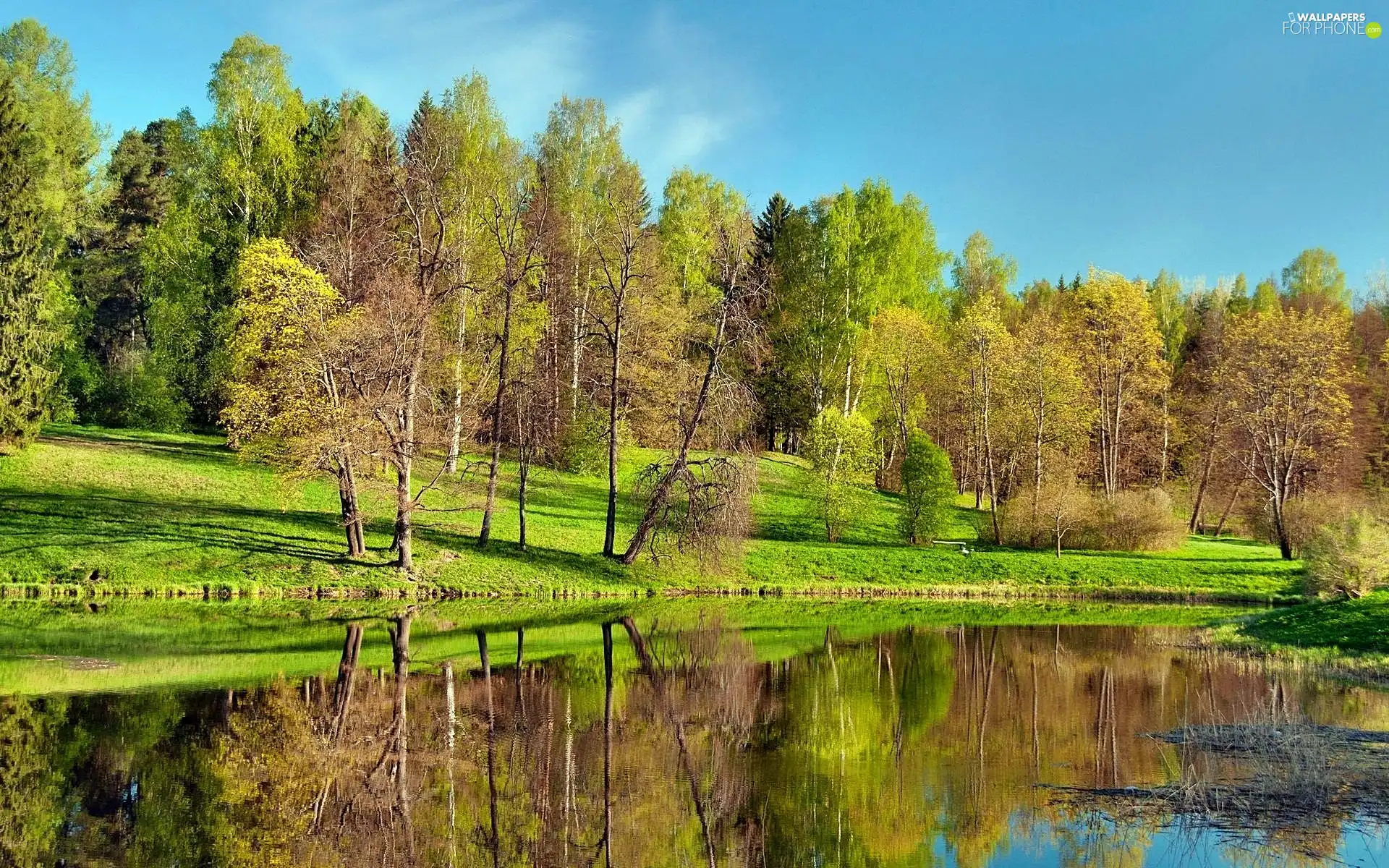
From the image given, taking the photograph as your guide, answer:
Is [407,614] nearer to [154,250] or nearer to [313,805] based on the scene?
[313,805]

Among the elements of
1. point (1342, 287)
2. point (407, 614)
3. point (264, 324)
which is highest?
point (1342, 287)

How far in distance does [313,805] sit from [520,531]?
82.8ft

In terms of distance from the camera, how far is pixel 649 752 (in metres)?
13.4

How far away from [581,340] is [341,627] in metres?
18.8

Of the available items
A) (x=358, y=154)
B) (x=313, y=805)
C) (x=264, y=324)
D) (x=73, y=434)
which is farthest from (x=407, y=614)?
(x=73, y=434)

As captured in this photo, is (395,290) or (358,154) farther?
(358,154)

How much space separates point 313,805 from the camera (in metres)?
10.7

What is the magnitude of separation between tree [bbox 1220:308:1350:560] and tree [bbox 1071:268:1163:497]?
13.6ft

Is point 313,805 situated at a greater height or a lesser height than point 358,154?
lesser

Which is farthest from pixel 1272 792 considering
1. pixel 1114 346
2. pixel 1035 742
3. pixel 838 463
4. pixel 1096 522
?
pixel 1114 346

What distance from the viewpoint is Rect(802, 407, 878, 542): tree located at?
148ft

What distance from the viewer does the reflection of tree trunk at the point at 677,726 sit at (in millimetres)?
10055

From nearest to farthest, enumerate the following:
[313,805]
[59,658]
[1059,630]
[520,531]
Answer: [313,805]
[59,658]
[1059,630]
[520,531]

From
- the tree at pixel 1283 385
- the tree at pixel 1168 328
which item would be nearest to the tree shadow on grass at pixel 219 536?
the tree at pixel 1283 385
